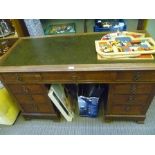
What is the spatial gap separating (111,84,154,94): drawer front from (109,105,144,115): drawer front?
180 millimetres

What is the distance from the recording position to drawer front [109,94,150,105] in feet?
3.66

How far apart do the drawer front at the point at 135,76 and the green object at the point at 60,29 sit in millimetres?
923

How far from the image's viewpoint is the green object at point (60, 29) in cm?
165

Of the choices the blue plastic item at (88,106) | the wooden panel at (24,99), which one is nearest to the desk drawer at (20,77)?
the wooden panel at (24,99)

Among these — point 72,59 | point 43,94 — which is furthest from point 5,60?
point 72,59

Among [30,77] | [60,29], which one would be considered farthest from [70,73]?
[60,29]

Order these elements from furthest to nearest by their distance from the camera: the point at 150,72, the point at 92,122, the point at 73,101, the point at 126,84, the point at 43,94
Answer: the point at 73,101 < the point at 92,122 < the point at 43,94 < the point at 126,84 < the point at 150,72

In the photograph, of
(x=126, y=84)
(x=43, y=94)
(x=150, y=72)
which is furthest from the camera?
(x=43, y=94)

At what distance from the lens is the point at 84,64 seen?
0.96 m

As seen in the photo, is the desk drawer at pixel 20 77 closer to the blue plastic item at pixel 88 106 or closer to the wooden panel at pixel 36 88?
the wooden panel at pixel 36 88

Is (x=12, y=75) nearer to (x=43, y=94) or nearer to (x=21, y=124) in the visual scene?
(x=43, y=94)

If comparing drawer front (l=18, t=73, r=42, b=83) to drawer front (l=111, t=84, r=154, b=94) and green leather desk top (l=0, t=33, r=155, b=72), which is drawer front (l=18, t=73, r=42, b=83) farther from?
drawer front (l=111, t=84, r=154, b=94)

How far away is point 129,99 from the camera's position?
114 centimetres
